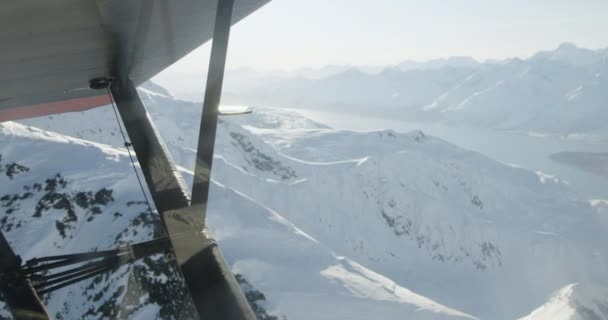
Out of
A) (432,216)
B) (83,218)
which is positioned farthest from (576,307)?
(83,218)

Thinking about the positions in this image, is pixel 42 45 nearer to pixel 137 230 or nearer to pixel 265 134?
pixel 137 230

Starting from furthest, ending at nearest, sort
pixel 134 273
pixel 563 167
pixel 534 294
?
pixel 563 167, pixel 534 294, pixel 134 273

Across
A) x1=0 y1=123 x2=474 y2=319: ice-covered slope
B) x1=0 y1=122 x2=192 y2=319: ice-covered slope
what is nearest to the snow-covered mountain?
x1=0 y1=123 x2=474 y2=319: ice-covered slope

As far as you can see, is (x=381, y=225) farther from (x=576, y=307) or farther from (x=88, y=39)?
(x=88, y=39)

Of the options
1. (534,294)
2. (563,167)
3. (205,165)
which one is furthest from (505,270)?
(563,167)

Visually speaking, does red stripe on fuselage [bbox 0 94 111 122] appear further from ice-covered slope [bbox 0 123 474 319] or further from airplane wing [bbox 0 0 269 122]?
ice-covered slope [bbox 0 123 474 319]

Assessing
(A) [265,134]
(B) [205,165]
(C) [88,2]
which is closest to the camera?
(C) [88,2]

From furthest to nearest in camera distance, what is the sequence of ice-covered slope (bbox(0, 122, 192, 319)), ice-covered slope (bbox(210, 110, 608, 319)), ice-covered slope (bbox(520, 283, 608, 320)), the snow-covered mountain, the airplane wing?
ice-covered slope (bbox(210, 110, 608, 319))
ice-covered slope (bbox(520, 283, 608, 320))
the snow-covered mountain
ice-covered slope (bbox(0, 122, 192, 319))
the airplane wing

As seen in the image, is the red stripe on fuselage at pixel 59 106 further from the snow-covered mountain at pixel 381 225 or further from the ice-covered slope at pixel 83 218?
the snow-covered mountain at pixel 381 225
